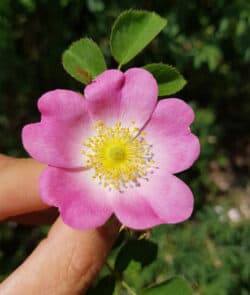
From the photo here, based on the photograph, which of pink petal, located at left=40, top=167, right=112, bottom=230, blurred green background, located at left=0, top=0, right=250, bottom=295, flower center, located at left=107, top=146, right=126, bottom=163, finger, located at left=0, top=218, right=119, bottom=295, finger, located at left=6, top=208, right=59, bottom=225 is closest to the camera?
A: pink petal, located at left=40, top=167, right=112, bottom=230

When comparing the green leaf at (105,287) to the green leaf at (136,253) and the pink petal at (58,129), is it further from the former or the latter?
the pink petal at (58,129)

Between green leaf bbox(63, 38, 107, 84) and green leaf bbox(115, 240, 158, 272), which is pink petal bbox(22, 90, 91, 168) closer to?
green leaf bbox(63, 38, 107, 84)

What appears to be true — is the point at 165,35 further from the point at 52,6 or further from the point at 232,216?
the point at 232,216

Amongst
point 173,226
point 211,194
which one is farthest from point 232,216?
point 173,226

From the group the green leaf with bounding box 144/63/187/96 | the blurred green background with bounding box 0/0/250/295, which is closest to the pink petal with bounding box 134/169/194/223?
the green leaf with bounding box 144/63/187/96

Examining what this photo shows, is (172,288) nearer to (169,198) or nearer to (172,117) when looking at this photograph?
(169,198)

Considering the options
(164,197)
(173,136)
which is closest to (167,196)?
(164,197)
